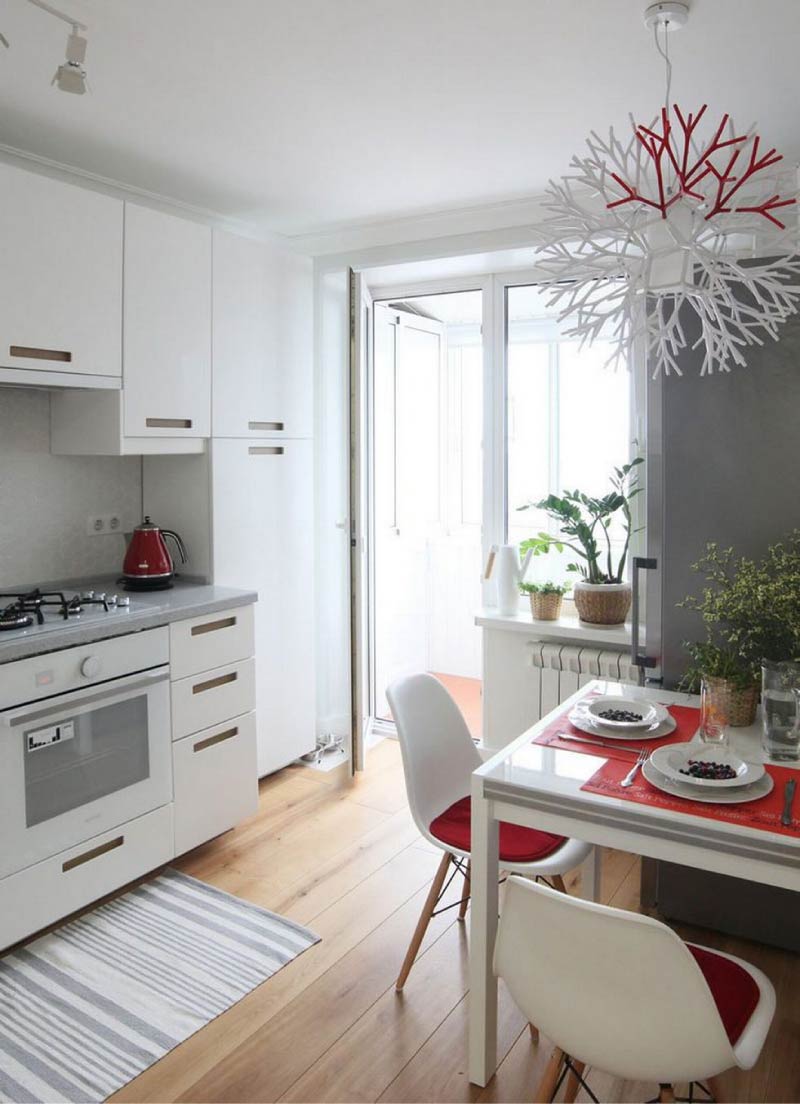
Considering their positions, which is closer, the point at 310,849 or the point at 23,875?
the point at 23,875

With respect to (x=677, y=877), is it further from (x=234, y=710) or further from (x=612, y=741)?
(x=234, y=710)

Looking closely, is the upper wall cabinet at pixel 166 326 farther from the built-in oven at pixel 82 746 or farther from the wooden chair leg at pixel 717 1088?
the wooden chair leg at pixel 717 1088

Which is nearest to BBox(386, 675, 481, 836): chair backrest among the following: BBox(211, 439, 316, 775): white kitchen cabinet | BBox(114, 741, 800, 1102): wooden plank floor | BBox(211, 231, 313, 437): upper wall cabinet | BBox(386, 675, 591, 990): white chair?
BBox(386, 675, 591, 990): white chair

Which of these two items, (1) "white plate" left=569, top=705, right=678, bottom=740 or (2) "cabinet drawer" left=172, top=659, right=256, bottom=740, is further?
(2) "cabinet drawer" left=172, top=659, right=256, bottom=740

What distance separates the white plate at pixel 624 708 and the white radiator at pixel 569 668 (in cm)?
95

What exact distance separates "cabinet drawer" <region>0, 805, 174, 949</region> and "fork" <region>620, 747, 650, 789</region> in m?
1.66

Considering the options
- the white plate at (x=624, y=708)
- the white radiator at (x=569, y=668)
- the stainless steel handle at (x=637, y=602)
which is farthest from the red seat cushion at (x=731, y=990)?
the white radiator at (x=569, y=668)

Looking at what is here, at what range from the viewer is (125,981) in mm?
2408

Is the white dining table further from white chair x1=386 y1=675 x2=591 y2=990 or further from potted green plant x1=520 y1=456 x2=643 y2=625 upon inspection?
potted green plant x1=520 y1=456 x2=643 y2=625

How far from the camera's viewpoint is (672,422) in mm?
2611

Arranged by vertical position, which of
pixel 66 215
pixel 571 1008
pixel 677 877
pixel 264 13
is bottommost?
pixel 677 877

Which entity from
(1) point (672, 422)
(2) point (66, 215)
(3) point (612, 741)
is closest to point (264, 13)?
(2) point (66, 215)

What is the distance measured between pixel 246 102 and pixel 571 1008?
2.40m

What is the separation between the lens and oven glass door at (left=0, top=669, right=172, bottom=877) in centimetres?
243
